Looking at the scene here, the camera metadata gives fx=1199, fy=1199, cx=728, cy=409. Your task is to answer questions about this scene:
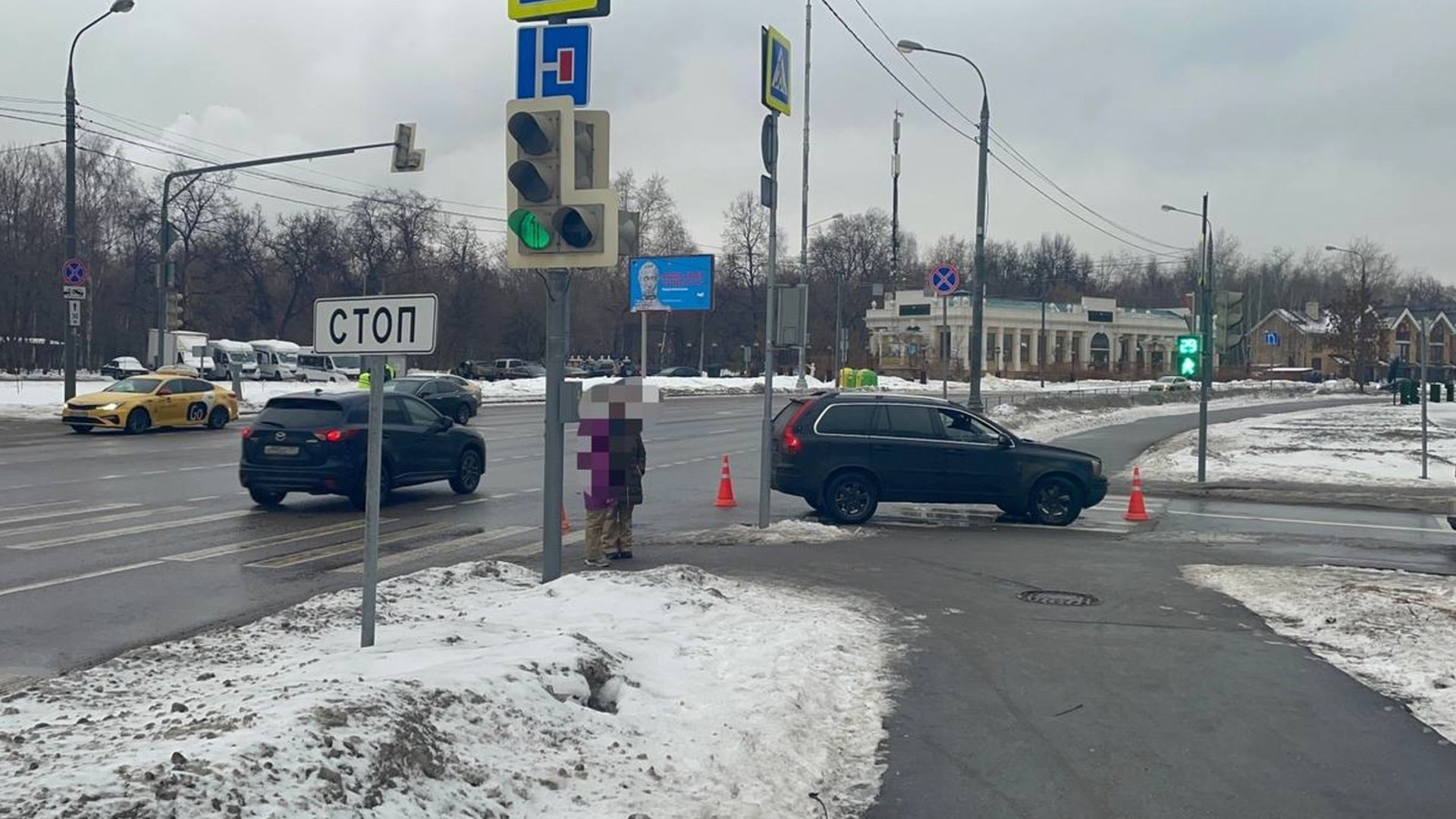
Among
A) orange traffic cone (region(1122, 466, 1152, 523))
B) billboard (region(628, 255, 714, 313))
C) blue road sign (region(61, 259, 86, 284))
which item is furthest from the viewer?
billboard (region(628, 255, 714, 313))

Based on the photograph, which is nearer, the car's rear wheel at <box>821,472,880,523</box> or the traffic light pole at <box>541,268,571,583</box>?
the traffic light pole at <box>541,268,571,583</box>

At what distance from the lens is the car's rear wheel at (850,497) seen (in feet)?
50.3

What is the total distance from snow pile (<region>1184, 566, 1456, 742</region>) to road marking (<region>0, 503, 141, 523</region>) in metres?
12.8

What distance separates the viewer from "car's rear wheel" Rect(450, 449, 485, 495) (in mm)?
17875

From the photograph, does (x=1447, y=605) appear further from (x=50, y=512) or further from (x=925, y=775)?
(x=50, y=512)

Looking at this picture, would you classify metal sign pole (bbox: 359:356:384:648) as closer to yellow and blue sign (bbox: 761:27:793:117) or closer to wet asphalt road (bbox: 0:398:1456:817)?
wet asphalt road (bbox: 0:398:1456:817)

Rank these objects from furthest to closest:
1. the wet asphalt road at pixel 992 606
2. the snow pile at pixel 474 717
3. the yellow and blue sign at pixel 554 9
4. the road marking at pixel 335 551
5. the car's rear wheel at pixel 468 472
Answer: the car's rear wheel at pixel 468 472
the road marking at pixel 335 551
the yellow and blue sign at pixel 554 9
the wet asphalt road at pixel 992 606
the snow pile at pixel 474 717

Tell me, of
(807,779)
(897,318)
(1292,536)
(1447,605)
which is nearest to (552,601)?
(807,779)

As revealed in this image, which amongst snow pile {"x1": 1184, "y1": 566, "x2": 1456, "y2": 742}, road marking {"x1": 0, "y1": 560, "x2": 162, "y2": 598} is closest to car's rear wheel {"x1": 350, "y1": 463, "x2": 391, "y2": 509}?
road marking {"x1": 0, "y1": 560, "x2": 162, "y2": 598}

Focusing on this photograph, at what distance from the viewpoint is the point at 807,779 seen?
5.42 m

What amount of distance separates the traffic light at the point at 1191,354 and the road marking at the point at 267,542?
1403 centimetres

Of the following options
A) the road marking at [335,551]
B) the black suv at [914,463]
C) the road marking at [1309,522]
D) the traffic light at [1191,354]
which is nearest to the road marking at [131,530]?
the road marking at [335,551]

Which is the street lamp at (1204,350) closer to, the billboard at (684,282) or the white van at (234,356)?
the billboard at (684,282)

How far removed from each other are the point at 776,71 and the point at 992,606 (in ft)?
23.1
